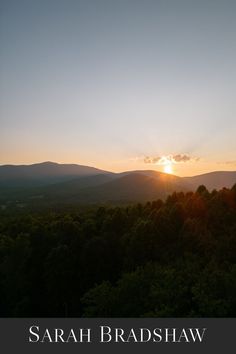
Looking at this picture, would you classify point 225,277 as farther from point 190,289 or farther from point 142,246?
point 142,246

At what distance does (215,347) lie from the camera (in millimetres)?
14820

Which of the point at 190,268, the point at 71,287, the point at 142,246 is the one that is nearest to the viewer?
the point at 190,268

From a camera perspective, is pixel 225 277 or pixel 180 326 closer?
pixel 180 326

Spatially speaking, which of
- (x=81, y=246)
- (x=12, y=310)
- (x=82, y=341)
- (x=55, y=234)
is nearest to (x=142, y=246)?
(x=81, y=246)

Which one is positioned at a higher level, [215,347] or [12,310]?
[215,347]

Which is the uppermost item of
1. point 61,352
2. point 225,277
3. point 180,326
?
point 225,277

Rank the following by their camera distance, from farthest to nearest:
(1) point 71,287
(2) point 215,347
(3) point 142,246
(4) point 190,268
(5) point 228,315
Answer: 1. (1) point 71,287
2. (3) point 142,246
3. (4) point 190,268
4. (5) point 228,315
5. (2) point 215,347

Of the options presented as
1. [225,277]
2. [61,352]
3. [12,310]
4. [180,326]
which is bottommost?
[12,310]

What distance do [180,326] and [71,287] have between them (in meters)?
21.6

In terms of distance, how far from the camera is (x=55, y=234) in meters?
38.0

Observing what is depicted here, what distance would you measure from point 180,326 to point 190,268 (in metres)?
7.19

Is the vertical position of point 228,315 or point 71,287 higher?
point 228,315

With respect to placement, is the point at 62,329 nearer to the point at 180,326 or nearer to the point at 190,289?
the point at 180,326

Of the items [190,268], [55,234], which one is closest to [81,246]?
[55,234]
